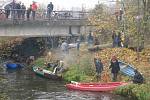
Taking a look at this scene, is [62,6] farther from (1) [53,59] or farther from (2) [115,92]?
(2) [115,92]

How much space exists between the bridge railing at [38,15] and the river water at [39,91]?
15.9ft

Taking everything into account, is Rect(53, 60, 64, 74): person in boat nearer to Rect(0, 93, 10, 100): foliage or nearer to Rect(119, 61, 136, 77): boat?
Rect(119, 61, 136, 77): boat

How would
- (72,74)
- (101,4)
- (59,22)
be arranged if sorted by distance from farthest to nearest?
(101,4) < (59,22) < (72,74)

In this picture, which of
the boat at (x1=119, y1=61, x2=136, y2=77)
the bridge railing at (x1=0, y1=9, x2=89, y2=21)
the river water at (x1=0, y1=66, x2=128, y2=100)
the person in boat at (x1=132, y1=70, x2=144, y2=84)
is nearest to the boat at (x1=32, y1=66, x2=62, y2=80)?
the river water at (x1=0, y1=66, x2=128, y2=100)

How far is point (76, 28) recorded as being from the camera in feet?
139

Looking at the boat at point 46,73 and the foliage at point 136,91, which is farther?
the boat at point 46,73

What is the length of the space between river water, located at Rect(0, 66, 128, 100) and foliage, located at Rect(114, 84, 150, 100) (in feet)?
1.57

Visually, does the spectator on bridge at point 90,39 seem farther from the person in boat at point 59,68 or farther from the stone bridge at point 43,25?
the person in boat at point 59,68

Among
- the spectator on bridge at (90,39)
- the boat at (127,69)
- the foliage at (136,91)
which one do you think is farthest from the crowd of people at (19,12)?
the foliage at (136,91)

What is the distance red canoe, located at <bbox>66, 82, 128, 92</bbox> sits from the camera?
103 ft

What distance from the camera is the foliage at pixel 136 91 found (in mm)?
27983

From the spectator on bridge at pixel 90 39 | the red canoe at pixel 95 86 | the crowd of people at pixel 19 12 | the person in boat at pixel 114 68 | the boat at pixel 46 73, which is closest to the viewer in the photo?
the red canoe at pixel 95 86

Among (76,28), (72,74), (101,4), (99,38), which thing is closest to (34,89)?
(72,74)

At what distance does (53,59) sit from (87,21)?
4.60m
